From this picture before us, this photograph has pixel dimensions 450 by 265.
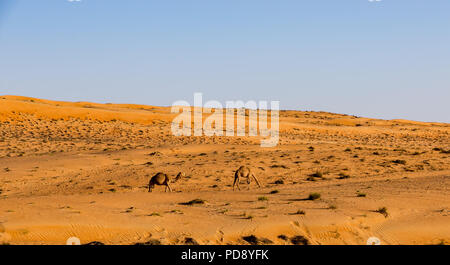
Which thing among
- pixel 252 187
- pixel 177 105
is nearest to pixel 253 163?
pixel 252 187

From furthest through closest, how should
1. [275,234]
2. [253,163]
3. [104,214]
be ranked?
[253,163], [104,214], [275,234]

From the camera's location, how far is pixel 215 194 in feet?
65.6

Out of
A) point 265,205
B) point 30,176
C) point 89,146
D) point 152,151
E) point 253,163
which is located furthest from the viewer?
point 89,146

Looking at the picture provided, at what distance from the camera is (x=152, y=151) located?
37.7 m

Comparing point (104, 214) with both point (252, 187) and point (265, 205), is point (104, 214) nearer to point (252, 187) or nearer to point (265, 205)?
point (265, 205)

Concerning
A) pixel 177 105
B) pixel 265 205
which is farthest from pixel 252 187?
pixel 177 105

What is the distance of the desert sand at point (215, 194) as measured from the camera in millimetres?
13129

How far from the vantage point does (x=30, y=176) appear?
90.2ft

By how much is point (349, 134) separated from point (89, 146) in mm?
44323

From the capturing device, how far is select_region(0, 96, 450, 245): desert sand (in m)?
13.1
